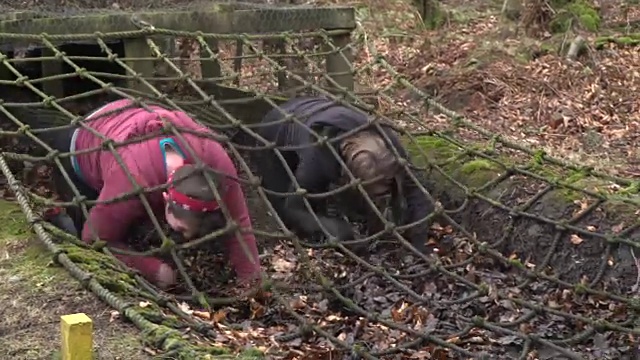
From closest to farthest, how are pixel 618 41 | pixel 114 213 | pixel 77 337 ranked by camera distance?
pixel 77 337 < pixel 114 213 < pixel 618 41

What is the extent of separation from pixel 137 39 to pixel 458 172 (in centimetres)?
212

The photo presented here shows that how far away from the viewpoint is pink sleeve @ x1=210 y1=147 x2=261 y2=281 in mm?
4293

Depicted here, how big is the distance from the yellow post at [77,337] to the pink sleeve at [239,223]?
1.86m

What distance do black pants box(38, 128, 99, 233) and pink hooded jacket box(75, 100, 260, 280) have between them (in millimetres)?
86

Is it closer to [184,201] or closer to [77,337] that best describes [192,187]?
[184,201]

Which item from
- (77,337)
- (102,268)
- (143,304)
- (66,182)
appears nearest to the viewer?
(77,337)

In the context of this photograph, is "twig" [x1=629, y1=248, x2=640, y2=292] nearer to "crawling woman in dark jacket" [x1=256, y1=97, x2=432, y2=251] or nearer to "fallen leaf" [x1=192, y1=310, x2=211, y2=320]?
"crawling woman in dark jacket" [x1=256, y1=97, x2=432, y2=251]

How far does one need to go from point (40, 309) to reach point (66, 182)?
1.83 meters

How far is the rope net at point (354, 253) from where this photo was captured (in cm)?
352

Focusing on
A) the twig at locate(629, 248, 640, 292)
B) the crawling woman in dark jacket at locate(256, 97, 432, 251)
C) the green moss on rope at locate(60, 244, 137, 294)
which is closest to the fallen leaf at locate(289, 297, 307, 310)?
the crawling woman in dark jacket at locate(256, 97, 432, 251)

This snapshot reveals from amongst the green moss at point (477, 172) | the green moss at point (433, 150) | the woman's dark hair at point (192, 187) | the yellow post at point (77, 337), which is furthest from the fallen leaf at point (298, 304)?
the yellow post at point (77, 337)

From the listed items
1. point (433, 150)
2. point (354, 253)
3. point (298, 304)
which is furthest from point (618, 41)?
point (298, 304)

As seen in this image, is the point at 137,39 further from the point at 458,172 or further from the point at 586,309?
the point at 586,309

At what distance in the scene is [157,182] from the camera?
13.6ft
